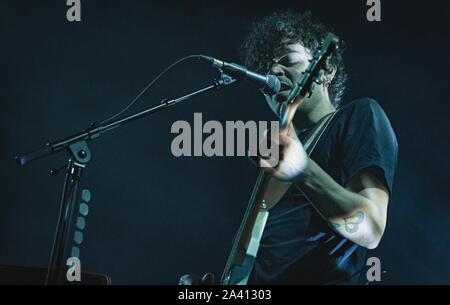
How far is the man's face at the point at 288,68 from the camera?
64.7 inches

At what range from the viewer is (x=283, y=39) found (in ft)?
6.23

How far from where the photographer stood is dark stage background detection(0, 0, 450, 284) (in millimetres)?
1621

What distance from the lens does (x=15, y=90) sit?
205 cm

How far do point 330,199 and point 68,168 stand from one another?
2.55ft

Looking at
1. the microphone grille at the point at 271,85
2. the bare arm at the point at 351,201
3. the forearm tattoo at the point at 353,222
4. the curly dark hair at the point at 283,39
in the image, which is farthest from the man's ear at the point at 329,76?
the forearm tattoo at the point at 353,222

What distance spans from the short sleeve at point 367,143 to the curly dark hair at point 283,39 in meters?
0.39

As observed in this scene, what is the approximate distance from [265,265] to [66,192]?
0.67 meters

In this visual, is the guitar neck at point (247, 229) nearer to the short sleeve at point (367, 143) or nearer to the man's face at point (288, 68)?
the short sleeve at point (367, 143)

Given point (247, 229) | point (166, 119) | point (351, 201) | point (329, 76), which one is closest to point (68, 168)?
point (247, 229)

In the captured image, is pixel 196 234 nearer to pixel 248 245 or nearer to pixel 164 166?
pixel 164 166

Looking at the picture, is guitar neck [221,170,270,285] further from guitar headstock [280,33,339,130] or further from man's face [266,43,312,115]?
man's face [266,43,312,115]
